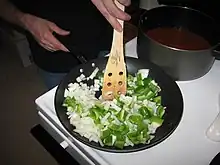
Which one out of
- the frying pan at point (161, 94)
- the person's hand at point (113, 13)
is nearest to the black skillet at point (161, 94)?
the frying pan at point (161, 94)

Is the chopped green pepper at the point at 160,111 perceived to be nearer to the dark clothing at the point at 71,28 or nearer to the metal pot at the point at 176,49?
the metal pot at the point at 176,49

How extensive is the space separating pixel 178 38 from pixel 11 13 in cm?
51

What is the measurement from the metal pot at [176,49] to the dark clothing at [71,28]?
0.25 meters

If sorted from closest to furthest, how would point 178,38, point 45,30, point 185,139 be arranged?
point 185,139 → point 178,38 → point 45,30

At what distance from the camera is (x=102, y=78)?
2.41 feet

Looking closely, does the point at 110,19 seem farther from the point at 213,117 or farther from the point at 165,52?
the point at 213,117

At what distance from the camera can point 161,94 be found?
0.72 m

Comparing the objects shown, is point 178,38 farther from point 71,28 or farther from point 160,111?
point 71,28

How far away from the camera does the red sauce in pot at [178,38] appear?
74 cm

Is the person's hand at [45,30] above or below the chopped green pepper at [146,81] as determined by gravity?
above

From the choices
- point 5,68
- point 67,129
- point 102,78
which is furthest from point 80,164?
point 5,68

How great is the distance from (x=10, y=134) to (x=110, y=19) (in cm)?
100

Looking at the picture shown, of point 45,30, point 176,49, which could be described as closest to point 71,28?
point 45,30

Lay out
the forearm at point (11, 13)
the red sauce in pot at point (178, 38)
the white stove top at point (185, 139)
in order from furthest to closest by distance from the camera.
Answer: the forearm at point (11, 13) → the red sauce in pot at point (178, 38) → the white stove top at point (185, 139)
